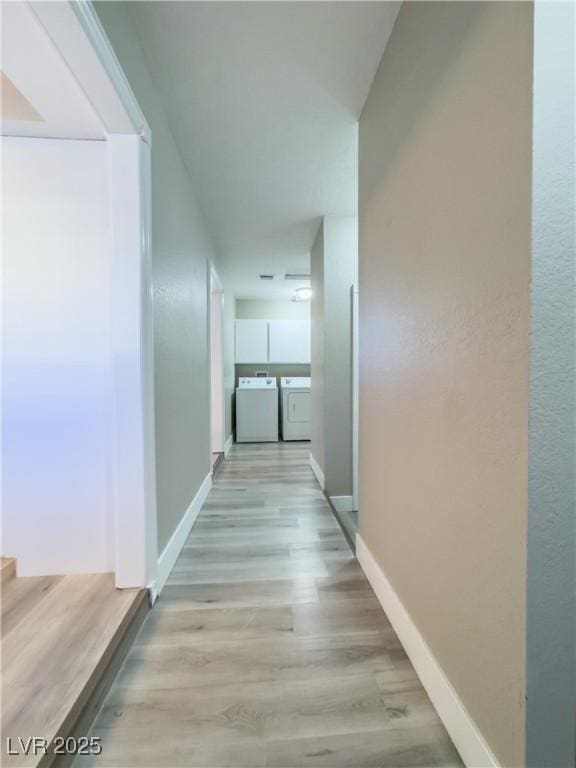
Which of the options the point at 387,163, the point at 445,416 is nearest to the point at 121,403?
the point at 445,416

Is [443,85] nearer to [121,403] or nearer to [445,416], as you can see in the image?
[445,416]

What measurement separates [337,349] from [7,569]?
2.28 m

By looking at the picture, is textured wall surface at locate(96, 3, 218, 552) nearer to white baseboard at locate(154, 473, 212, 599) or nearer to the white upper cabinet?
white baseboard at locate(154, 473, 212, 599)

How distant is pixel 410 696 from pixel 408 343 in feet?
3.71

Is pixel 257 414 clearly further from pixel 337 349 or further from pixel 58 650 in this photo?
pixel 58 650

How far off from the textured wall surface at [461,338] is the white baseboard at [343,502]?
46.6 inches

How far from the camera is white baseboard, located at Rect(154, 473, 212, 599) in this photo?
1458 mm

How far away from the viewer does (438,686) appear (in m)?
0.92

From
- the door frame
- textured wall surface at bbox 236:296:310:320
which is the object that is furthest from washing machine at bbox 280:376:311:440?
textured wall surface at bbox 236:296:310:320

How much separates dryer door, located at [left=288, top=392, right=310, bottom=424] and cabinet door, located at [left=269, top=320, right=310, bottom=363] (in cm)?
73

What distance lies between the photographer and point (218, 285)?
3434 millimetres

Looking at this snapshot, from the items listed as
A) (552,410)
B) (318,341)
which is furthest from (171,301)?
(552,410)

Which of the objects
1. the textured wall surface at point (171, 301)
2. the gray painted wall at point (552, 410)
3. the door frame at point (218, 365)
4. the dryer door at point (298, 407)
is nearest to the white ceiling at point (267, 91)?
the textured wall surface at point (171, 301)

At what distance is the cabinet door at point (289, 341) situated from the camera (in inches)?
207
